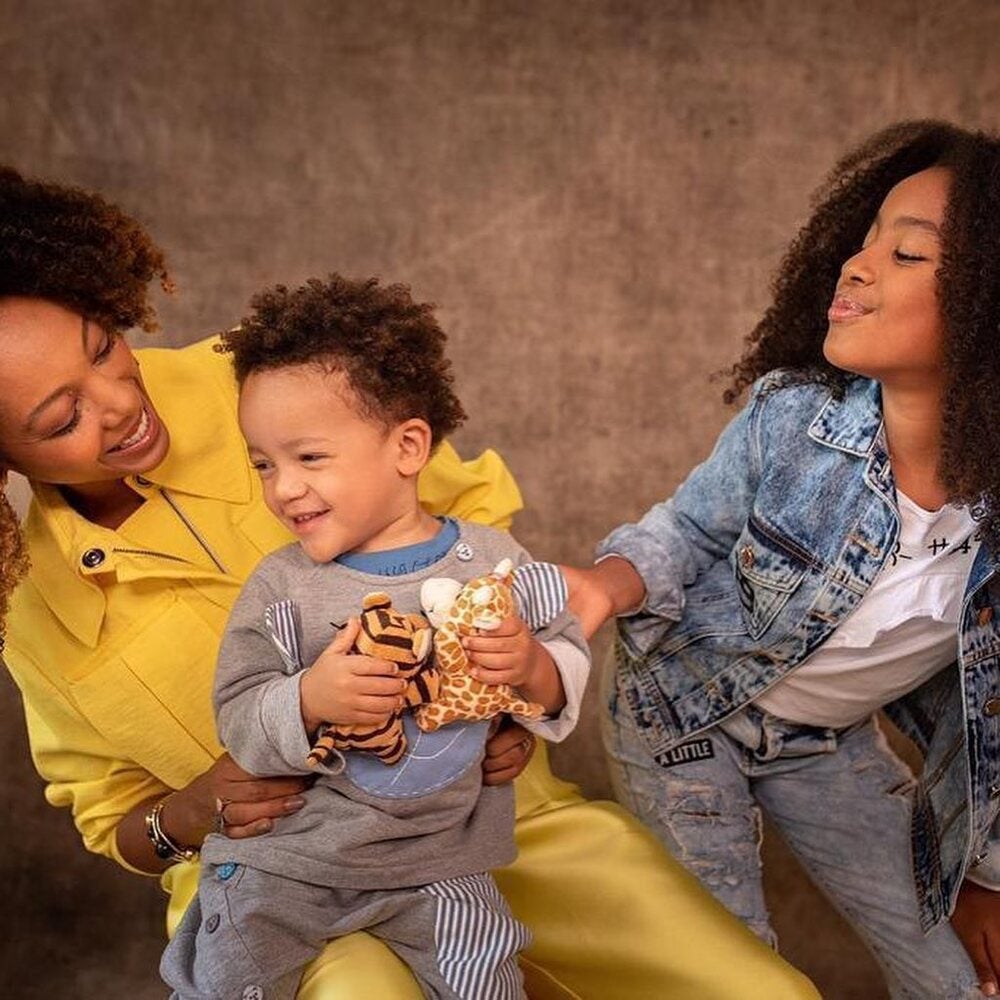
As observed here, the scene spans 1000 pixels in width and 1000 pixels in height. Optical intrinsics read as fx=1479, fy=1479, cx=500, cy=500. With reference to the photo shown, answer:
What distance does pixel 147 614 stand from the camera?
182 centimetres

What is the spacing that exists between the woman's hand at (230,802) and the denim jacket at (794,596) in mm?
601

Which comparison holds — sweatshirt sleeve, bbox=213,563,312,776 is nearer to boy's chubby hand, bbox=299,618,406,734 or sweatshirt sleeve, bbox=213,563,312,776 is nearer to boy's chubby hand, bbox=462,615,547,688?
boy's chubby hand, bbox=299,618,406,734

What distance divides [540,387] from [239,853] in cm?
151

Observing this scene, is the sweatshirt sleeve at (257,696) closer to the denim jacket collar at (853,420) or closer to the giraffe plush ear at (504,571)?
the giraffe plush ear at (504,571)

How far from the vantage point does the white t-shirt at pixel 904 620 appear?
1850 mm

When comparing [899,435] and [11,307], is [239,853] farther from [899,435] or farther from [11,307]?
[899,435]

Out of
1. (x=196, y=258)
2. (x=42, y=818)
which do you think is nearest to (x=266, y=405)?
(x=196, y=258)

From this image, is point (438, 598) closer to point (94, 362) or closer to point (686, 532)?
point (94, 362)

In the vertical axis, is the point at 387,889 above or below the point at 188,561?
below

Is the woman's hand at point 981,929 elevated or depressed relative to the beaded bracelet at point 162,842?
depressed

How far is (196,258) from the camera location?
2.79 metres

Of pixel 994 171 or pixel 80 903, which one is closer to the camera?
pixel 994 171

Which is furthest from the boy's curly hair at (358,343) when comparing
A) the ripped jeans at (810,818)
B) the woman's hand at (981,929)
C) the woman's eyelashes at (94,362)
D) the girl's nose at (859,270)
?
the woman's hand at (981,929)

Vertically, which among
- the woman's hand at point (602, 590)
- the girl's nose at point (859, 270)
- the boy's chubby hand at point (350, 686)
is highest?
the girl's nose at point (859, 270)
